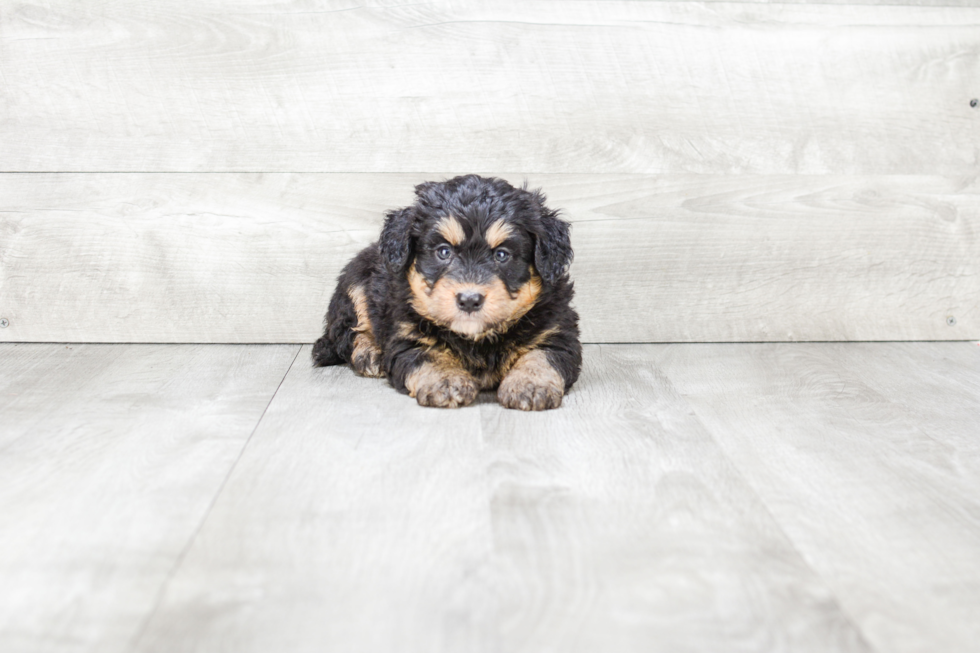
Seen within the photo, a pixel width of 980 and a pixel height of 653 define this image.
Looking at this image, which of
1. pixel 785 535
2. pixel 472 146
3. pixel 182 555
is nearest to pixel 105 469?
pixel 182 555

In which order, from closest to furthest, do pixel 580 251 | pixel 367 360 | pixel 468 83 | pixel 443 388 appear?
1. pixel 443 388
2. pixel 367 360
3. pixel 468 83
4. pixel 580 251

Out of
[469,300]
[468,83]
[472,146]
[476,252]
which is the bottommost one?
[469,300]

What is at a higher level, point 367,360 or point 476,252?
point 476,252

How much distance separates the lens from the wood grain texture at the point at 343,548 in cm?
151

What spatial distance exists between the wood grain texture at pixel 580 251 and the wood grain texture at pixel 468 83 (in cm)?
11

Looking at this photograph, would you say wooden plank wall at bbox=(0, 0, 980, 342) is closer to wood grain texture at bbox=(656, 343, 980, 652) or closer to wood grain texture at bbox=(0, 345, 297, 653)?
wood grain texture at bbox=(0, 345, 297, 653)

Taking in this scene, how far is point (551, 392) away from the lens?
279cm

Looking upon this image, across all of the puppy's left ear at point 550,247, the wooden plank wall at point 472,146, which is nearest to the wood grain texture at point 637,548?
the puppy's left ear at point 550,247

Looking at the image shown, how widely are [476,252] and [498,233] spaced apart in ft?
0.32

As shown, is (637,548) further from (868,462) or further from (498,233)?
(498,233)

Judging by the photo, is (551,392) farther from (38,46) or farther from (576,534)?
(38,46)

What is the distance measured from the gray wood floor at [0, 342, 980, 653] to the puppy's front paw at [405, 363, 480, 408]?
2.4 inches

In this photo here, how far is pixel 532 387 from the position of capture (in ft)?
9.18

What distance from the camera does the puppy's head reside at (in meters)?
2.75
